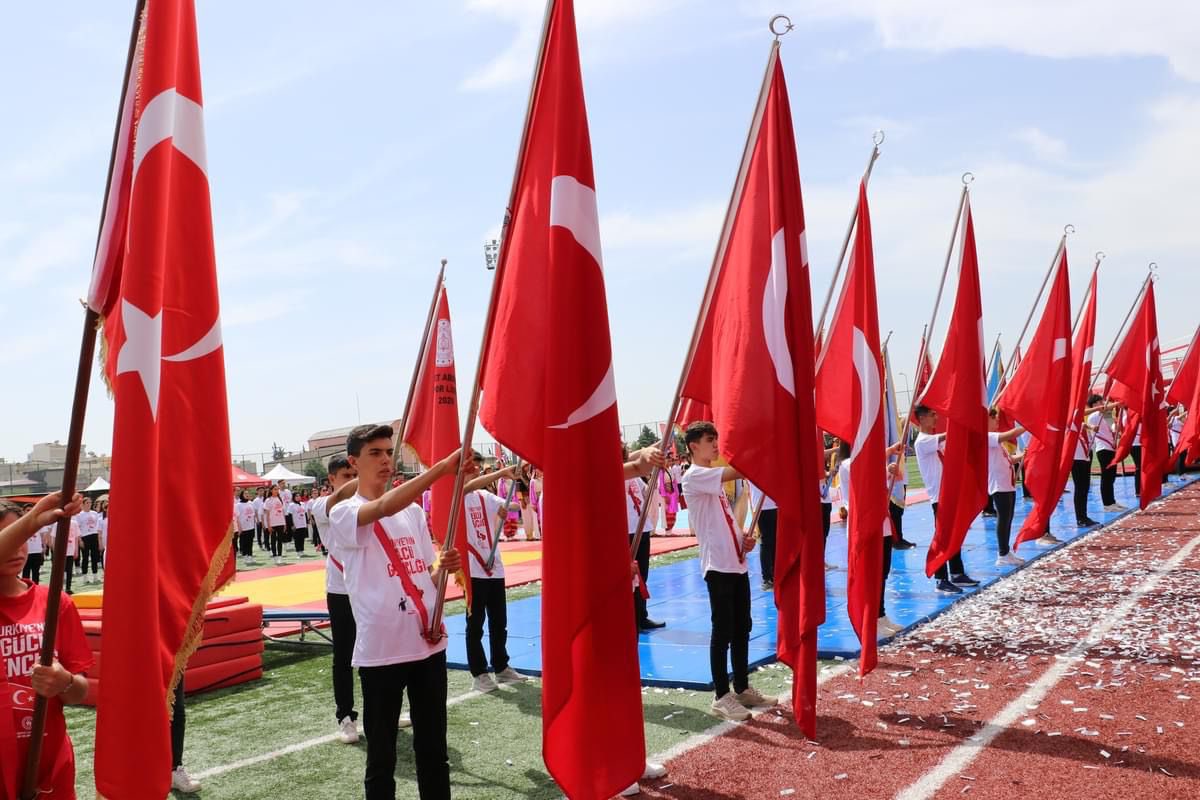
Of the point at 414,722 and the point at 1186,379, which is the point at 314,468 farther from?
the point at 414,722

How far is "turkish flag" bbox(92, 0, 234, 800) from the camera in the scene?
352cm

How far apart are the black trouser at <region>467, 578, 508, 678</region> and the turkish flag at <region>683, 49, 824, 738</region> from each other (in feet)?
10.5

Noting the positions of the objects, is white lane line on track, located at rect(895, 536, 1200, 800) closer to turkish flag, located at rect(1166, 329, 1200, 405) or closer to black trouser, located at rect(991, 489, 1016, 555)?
black trouser, located at rect(991, 489, 1016, 555)

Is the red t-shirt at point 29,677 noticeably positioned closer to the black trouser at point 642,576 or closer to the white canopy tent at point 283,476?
the black trouser at point 642,576

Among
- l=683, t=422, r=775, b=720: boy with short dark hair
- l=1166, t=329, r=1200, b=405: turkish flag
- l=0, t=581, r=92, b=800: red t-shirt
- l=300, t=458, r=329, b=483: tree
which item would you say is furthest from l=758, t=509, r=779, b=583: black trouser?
l=300, t=458, r=329, b=483: tree

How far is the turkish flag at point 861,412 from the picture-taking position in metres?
7.03

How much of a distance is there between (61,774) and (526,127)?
3.32 meters

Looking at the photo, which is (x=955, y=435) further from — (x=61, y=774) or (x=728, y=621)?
(x=61, y=774)

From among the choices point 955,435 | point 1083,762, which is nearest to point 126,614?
point 1083,762

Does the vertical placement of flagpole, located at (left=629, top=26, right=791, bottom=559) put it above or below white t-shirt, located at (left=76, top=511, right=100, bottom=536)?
above

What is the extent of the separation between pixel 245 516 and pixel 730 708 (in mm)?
23876

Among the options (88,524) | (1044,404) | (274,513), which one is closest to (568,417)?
(1044,404)

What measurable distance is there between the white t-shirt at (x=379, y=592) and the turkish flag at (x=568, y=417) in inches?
29.4

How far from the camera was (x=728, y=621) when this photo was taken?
7059mm
